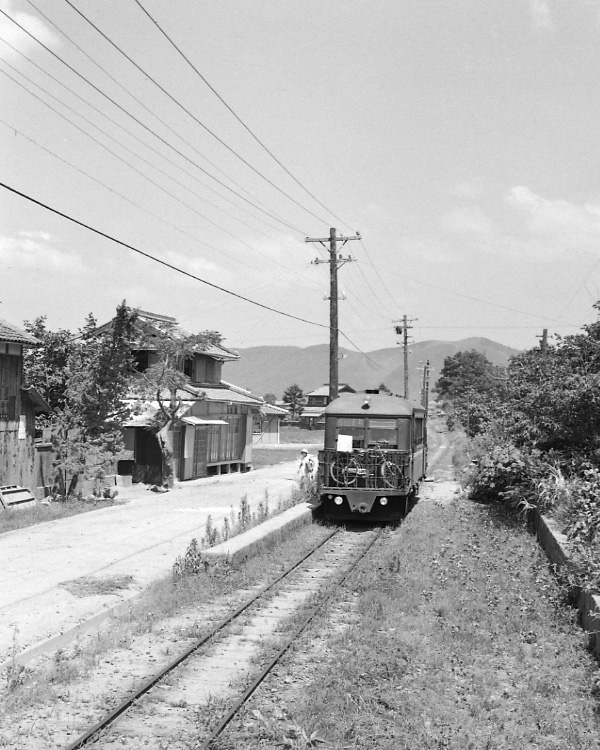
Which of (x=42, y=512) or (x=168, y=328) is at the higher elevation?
(x=168, y=328)

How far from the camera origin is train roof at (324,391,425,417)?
18859 millimetres

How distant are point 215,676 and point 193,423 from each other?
2239 centimetres

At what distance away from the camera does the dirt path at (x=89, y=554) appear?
10245 mm

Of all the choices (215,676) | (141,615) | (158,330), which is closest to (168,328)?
(158,330)

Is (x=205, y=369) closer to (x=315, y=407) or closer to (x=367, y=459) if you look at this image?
(x=367, y=459)

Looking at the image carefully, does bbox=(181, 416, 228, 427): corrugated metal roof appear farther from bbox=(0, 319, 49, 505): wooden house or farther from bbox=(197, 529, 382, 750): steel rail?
bbox=(197, 529, 382, 750): steel rail

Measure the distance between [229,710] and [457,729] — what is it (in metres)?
2.03

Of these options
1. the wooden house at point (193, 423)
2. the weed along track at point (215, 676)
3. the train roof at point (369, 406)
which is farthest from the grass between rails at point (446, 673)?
the wooden house at point (193, 423)

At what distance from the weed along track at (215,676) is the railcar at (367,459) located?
5.18 meters

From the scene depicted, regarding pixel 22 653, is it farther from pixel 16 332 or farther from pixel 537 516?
pixel 16 332

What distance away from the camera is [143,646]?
9.09m

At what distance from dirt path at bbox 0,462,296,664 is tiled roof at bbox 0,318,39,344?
502cm

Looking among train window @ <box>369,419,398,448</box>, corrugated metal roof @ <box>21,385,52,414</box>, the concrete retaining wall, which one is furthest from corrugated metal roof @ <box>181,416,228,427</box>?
the concrete retaining wall

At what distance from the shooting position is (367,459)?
18141 millimetres
